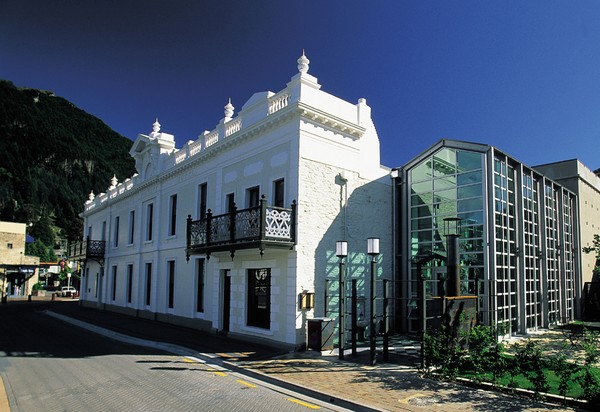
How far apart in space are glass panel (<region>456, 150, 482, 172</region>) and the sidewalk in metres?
7.06

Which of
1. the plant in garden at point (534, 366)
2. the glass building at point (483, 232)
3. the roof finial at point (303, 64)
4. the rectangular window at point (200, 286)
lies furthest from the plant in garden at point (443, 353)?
the rectangular window at point (200, 286)

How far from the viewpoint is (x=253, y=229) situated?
12.9 m

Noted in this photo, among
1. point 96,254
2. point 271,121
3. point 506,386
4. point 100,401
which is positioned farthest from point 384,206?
point 96,254

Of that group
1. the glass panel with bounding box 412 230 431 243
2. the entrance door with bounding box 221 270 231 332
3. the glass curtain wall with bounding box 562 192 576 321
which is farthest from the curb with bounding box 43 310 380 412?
the glass curtain wall with bounding box 562 192 576 321

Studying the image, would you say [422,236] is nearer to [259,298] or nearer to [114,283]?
[259,298]

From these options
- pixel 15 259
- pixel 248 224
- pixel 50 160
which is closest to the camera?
pixel 248 224

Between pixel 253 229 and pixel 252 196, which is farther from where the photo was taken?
pixel 252 196

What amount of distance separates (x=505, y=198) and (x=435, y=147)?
3067mm

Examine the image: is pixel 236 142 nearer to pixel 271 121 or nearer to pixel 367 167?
pixel 271 121

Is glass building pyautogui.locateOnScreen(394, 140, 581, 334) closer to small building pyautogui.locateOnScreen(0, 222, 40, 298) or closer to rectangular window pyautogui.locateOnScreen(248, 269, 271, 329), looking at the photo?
rectangular window pyautogui.locateOnScreen(248, 269, 271, 329)

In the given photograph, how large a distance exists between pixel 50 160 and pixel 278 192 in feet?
340

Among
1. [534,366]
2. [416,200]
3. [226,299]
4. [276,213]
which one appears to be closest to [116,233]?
[226,299]

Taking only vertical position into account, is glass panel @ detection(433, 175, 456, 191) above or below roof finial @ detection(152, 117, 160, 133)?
below

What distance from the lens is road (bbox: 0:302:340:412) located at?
7.51 m
